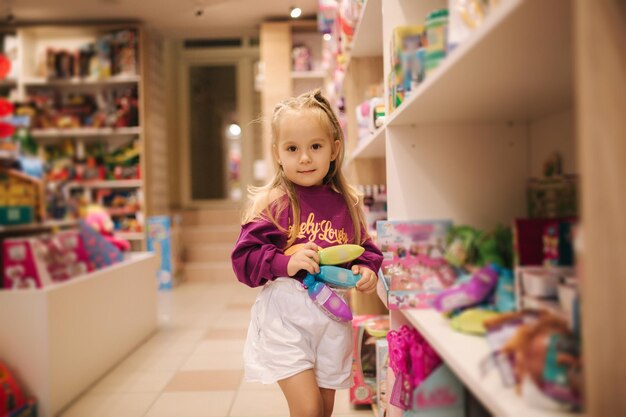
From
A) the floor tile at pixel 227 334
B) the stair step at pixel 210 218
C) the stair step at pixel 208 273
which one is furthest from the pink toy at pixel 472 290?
the stair step at pixel 210 218

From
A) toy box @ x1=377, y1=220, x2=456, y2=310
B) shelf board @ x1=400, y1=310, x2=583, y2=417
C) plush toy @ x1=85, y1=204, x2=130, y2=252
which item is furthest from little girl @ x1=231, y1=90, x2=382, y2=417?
plush toy @ x1=85, y1=204, x2=130, y2=252

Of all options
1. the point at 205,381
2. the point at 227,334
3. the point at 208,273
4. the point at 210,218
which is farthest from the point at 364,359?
the point at 210,218

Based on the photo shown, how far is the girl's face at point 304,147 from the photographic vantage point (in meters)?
1.36

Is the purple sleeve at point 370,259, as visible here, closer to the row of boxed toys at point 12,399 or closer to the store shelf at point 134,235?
the row of boxed toys at point 12,399

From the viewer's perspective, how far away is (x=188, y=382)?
251cm

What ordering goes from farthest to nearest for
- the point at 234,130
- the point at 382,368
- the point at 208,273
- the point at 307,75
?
the point at 234,130 → the point at 208,273 → the point at 307,75 → the point at 382,368

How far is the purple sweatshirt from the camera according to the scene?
1306 millimetres

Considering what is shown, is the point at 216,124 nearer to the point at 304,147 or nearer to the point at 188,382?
the point at 188,382

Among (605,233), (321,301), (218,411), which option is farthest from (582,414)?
(218,411)

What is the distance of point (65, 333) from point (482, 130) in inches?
77.2

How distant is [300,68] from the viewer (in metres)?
5.70

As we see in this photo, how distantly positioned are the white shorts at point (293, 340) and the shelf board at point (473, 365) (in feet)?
1.35

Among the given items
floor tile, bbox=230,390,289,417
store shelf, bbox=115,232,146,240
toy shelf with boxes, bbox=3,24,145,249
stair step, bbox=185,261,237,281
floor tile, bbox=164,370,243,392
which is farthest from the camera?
stair step, bbox=185,261,237,281

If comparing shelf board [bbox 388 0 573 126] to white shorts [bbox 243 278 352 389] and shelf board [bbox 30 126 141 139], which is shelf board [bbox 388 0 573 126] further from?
shelf board [bbox 30 126 141 139]
